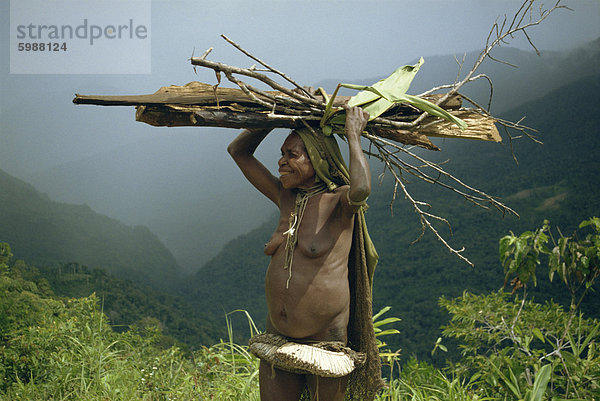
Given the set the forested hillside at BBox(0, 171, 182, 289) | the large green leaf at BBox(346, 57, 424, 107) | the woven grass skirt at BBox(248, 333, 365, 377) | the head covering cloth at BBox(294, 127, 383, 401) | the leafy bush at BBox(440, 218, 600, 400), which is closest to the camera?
the woven grass skirt at BBox(248, 333, 365, 377)

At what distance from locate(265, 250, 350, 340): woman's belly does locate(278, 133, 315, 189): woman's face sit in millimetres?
273

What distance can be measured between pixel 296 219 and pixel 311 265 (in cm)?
18

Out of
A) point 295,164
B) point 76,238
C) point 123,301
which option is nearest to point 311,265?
point 295,164

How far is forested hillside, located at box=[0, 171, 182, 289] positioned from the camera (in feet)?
18.8

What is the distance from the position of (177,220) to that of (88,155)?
124 cm

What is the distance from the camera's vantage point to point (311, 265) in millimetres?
2014

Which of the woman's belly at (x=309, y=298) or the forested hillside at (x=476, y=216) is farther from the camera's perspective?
the forested hillside at (x=476, y=216)

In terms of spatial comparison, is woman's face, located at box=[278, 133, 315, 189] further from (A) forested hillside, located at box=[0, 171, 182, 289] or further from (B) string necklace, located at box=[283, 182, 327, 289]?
(A) forested hillside, located at box=[0, 171, 182, 289]

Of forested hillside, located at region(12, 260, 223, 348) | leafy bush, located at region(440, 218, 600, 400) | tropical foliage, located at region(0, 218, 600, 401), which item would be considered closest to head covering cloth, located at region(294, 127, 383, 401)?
tropical foliage, located at region(0, 218, 600, 401)

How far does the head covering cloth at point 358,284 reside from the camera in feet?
6.89

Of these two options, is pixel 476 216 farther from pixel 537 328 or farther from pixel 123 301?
pixel 123 301

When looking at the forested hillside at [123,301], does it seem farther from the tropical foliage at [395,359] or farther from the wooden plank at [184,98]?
the wooden plank at [184,98]

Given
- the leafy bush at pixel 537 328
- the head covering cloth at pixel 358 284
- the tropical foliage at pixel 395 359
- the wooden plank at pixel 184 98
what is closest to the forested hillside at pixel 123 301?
the tropical foliage at pixel 395 359

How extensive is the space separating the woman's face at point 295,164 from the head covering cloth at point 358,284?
0.03 m
